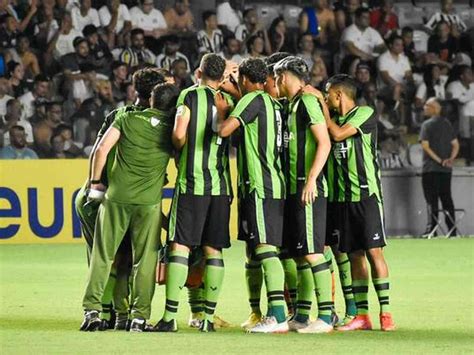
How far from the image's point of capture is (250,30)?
888 inches

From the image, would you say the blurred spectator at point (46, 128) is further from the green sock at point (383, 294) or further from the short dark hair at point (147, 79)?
the green sock at point (383, 294)

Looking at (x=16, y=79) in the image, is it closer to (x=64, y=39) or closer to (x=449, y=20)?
(x=64, y=39)

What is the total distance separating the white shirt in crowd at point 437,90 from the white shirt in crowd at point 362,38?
41.5 inches

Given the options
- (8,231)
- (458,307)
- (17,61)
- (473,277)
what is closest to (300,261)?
(458,307)

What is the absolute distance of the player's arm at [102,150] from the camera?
30.2 feet

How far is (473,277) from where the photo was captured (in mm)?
14047

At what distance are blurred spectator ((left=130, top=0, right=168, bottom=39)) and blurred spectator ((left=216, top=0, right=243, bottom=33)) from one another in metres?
1.02

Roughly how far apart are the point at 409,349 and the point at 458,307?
2.85 m

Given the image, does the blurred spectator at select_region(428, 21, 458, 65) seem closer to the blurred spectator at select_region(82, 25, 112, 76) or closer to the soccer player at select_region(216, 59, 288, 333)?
the blurred spectator at select_region(82, 25, 112, 76)

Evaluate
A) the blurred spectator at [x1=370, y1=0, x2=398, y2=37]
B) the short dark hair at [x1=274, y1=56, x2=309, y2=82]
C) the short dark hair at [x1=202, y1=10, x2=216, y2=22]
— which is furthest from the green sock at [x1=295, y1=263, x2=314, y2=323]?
the blurred spectator at [x1=370, y1=0, x2=398, y2=37]

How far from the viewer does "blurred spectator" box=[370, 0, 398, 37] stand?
75.5ft

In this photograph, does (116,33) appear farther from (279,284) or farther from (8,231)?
(279,284)

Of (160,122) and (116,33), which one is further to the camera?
(116,33)

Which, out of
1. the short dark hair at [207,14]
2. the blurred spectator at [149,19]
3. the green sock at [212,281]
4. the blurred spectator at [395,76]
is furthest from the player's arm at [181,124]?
the blurred spectator at [395,76]
